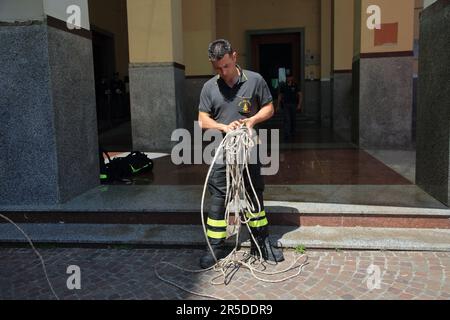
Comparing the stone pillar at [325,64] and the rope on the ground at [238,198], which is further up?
the stone pillar at [325,64]

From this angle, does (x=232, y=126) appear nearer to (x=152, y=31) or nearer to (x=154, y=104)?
(x=154, y=104)

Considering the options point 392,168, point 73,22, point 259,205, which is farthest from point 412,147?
point 73,22

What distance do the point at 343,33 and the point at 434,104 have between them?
28.2 feet

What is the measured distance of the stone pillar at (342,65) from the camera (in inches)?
520

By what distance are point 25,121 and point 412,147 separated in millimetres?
7356

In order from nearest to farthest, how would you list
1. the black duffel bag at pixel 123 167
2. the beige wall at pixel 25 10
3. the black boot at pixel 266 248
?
the black boot at pixel 266 248
the beige wall at pixel 25 10
the black duffel bag at pixel 123 167

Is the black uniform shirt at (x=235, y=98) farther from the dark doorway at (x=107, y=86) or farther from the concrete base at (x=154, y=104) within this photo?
the dark doorway at (x=107, y=86)

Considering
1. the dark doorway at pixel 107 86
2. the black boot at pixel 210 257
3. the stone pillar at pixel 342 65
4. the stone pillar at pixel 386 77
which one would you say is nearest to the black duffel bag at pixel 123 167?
the black boot at pixel 210 257

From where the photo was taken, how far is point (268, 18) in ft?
53.3

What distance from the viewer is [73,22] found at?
5973mm

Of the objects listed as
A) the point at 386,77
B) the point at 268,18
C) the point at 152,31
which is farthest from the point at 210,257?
the point at 268,18

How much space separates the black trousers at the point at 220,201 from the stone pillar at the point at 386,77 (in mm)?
5788

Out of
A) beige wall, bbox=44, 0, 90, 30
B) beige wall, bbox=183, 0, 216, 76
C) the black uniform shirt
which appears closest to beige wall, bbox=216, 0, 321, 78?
beige wall, bbox=183, 0, 216, 76

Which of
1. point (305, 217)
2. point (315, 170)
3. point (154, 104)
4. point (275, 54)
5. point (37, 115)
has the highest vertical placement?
point (275, 54)
